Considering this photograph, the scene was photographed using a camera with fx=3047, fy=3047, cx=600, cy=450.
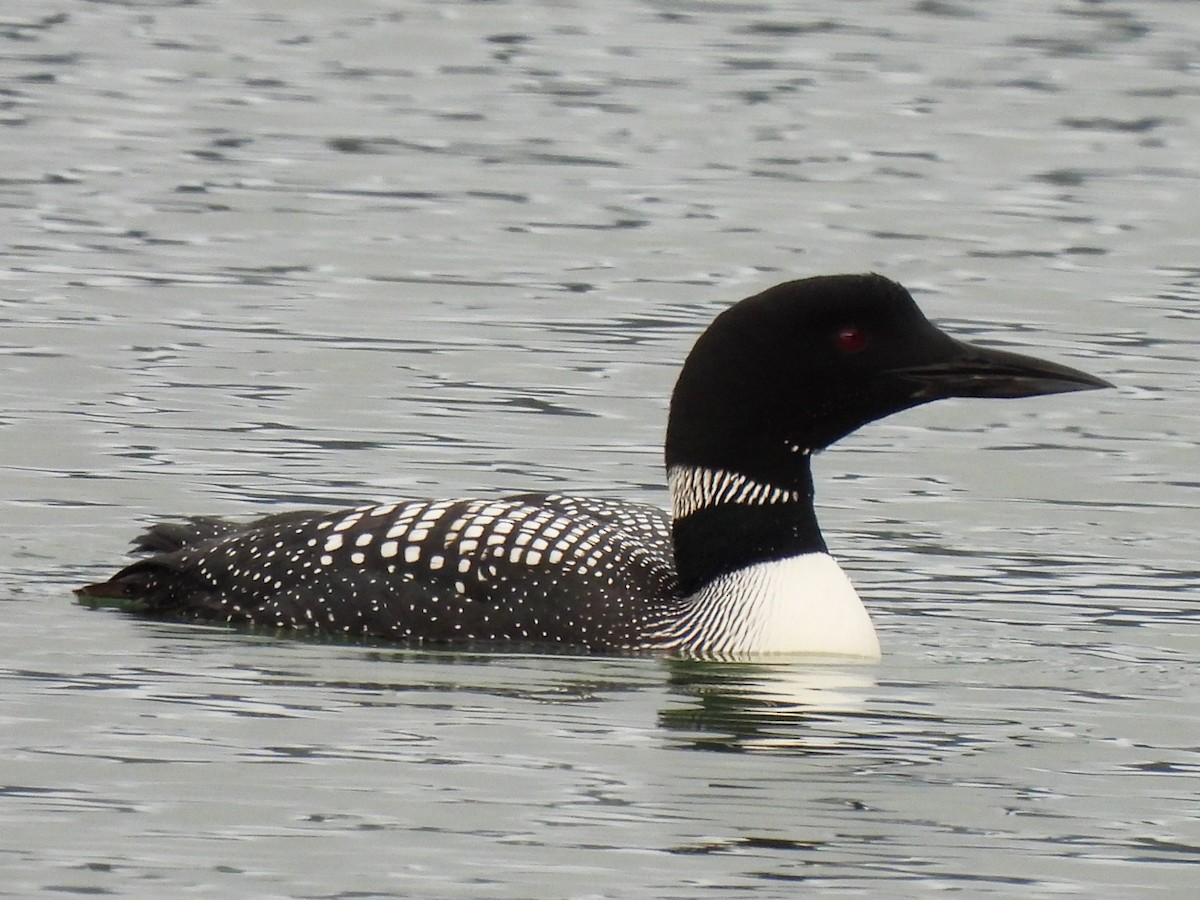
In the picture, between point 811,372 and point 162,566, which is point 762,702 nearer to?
point 811,372

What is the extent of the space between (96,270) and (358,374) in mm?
2125

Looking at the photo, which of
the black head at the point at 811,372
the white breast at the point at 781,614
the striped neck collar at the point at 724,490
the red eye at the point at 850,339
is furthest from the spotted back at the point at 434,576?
the red eye at the point at 850,339

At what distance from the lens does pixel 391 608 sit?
7.74m

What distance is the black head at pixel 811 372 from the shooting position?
7.67 metres

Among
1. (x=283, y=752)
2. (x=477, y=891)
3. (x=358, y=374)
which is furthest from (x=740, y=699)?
(x=358, y=374)

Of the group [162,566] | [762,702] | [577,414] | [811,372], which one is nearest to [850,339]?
[811,372]

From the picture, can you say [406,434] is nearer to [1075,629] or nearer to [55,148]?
[1075,629]

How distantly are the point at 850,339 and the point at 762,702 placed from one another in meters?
1.01

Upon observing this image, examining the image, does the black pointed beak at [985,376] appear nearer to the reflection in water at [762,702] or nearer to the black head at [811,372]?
the black head at [811,372]

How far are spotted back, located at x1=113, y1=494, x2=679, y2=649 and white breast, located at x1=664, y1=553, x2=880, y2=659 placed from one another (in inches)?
4.2

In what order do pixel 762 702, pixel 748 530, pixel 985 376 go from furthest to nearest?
pixel 748 530, pixel 985 376, pixel 762 702

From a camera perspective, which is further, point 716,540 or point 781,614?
point 716,540

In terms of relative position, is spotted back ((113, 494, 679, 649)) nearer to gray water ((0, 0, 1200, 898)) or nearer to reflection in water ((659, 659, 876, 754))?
gray water ((0, 0, 1200, 898))

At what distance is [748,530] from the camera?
7.79m
